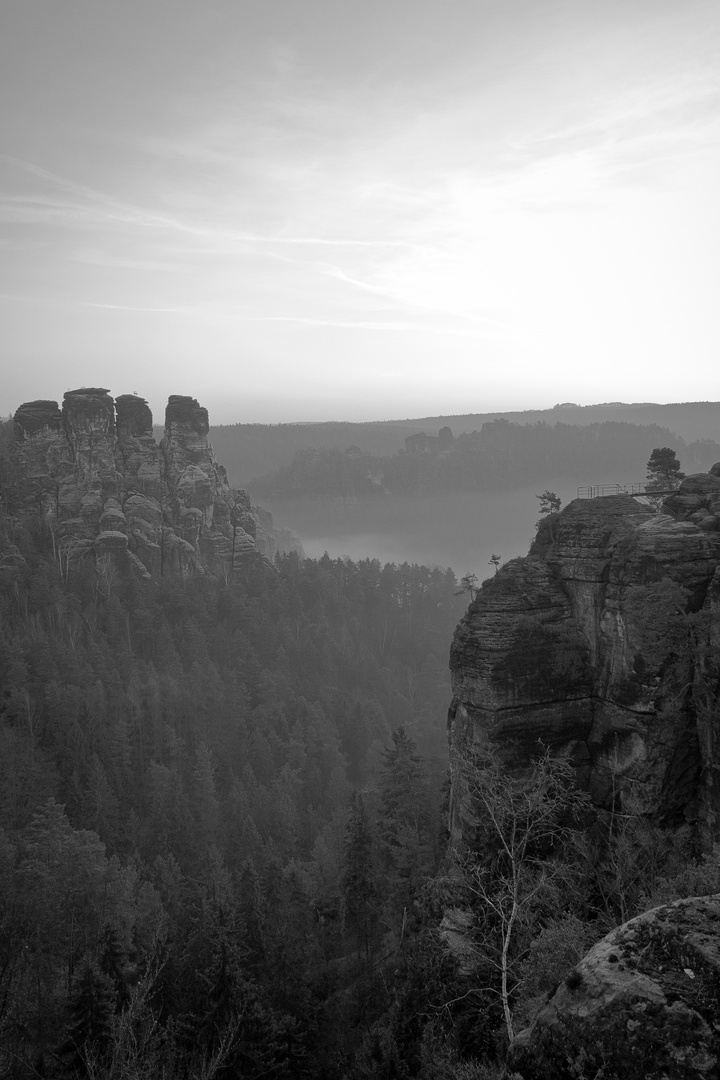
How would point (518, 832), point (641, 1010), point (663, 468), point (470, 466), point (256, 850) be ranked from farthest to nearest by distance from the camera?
1. point (470, 466)
2. point (256, 850)
3. point (663, 468)
4. point (518, 832)
5. point (641, 1010)

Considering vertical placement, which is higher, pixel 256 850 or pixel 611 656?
pixel 611 656

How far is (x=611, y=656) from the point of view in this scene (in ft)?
80.2

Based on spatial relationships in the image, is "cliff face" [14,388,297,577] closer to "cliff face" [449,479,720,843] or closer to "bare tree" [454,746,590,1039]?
"cliff face" [449,479,720,843]

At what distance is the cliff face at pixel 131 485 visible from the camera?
8706 cm

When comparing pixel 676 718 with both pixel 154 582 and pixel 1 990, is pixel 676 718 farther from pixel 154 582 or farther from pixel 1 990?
pixel 154 582

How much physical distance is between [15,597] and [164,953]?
57.3 meters

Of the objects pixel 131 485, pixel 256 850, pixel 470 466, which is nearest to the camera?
pixel 256 850

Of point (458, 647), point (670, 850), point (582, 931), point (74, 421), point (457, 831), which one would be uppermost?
point (74, 421)

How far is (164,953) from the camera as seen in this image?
26484 mm

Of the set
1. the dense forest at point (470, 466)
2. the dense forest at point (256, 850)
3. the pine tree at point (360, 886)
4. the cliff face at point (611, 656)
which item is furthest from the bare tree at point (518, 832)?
the dense forest at point (470, 466)

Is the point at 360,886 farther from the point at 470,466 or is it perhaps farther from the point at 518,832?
the point at 470,466

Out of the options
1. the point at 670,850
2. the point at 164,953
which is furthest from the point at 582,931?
the point at 164,953

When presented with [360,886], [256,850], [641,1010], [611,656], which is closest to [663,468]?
[611,656]

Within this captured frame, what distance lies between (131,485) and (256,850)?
60.7 metres
